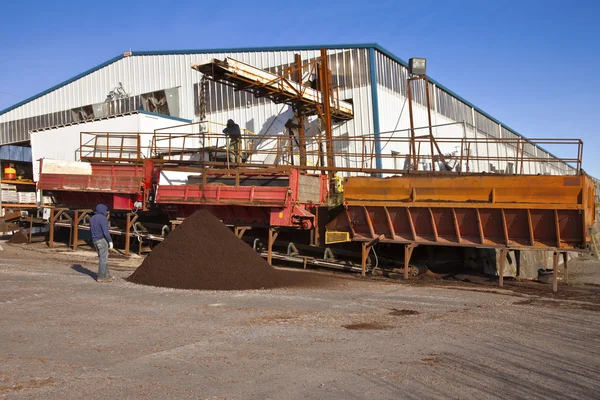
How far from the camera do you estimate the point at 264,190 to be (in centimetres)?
1681

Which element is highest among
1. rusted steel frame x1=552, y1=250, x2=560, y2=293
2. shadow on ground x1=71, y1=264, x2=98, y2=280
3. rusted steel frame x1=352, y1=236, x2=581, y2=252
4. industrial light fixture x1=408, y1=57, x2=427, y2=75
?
industrial light fixture x1=408, y1=57, x2=427, y2=75

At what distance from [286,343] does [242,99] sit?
73.0ft

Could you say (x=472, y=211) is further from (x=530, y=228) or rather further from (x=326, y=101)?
(x=326, y=101)

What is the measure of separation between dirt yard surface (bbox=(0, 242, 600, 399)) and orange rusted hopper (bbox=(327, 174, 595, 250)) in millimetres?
2478

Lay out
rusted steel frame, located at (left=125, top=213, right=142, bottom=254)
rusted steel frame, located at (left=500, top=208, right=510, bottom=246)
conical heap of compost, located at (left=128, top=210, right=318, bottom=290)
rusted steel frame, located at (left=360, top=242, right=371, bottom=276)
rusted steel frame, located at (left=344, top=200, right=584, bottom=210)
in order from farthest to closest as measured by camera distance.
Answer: rusted steel frame, located at (left=125, top=213, right=142, bottom=254) < rusted steel frame, located at (left=360, top=242, right=371, bottom=276) < rusted steel frame, located at (left=500, top=208, right=510, bottom=246) < rusted steel frame, located at (left=344, top=200, right=584, bottom=210) < conical heap of compost, located at (left=128, top=210, right=318, bottom=290)

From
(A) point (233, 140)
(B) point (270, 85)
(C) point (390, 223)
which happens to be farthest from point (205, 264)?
(B) point (270, 85)

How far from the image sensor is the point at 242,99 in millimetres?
28156

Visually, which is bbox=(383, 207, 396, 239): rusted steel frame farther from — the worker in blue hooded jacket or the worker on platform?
the worker in blue hooded jacket

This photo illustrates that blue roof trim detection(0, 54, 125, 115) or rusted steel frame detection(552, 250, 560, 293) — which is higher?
blue roof trim detection(0, 54, 125, 115)

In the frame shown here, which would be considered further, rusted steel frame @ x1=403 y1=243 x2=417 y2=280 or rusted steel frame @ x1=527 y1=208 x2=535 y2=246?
rusted steel frame @ x1=403 y1=243 x2=417 y2=280

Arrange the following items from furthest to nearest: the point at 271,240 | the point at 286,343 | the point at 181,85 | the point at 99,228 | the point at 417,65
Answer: the point at 181,85, the point at 417,65, the point at 271,240, the point at 99,228, the point at 286,343

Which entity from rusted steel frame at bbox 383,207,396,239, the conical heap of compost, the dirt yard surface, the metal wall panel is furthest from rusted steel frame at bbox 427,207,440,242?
the metal wall panel

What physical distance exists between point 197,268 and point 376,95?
15400 mm

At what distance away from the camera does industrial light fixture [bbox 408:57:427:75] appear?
23.9 m
